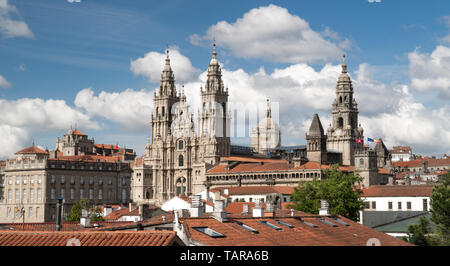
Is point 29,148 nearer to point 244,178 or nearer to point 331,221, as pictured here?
point 244,178

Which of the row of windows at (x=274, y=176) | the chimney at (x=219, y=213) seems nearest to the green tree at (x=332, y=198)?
the chimney at (x=219, y=213)

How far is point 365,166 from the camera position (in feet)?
494

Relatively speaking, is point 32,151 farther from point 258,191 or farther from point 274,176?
point 258,191

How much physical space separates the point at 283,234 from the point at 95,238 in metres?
15.9

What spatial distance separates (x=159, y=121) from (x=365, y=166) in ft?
193

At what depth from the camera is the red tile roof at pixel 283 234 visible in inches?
1232

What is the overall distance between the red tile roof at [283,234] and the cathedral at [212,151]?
101 m

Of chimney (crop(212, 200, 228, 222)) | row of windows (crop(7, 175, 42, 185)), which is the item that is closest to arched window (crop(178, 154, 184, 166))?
row of windows (crop(7, 175, 42, 185))

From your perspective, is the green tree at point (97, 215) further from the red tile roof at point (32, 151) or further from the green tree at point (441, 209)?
the red tile roof at point (32, 151)

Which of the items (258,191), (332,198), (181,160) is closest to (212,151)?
(181,160)

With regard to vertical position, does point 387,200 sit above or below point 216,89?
below

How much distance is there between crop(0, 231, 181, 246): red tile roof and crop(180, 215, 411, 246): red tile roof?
7.36m

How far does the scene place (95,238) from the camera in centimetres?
2245
